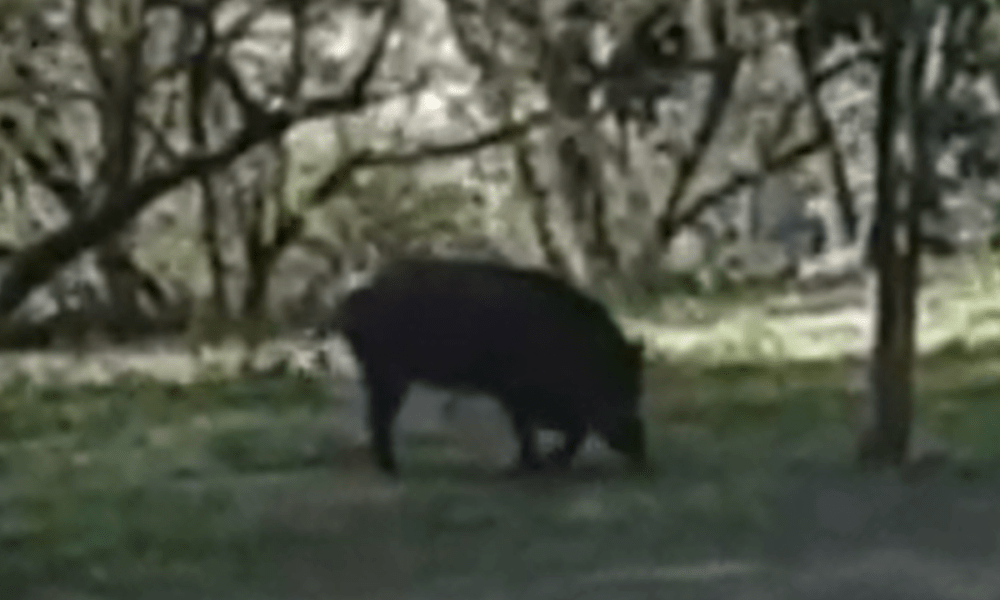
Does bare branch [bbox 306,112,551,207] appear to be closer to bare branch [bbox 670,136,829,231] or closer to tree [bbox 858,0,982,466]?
bare branch [bbox 670,136,829,231]

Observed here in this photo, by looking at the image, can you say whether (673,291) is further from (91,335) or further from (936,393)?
(91,335)

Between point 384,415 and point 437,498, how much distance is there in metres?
0.26

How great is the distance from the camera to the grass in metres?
5.17

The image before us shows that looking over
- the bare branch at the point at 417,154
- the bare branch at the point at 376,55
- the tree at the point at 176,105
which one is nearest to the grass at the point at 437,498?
the tree at the point at 176,105

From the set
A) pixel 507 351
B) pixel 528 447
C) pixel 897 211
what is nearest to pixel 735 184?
pixel 897 211

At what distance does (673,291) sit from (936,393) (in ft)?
2.54

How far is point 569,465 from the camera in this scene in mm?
5520

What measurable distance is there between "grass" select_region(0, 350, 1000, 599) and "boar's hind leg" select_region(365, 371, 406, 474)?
0.04 m

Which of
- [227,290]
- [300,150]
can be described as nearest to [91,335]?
[227,290]

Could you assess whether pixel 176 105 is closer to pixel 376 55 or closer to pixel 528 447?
pixel 376 55

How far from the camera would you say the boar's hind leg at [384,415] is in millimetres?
5480

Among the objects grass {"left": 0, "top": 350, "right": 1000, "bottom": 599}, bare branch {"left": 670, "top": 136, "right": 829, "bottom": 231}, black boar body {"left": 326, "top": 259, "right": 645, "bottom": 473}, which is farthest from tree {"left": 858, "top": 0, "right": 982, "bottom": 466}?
black boar body {"left": 326, "top": 259, "right": 645, "bottom": 473}

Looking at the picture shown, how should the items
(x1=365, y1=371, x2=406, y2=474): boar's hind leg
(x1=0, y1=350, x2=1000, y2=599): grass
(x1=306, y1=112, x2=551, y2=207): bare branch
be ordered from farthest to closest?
1. (x1=306, y1=112, x2=551, y2=207): bare branch
2. (x1=365, y1=371, x2=406, y2=474): boar's hind leg
3. (x1=0, y1=350, x2=1000, y2=599): grass

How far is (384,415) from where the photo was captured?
5484 millimetres
